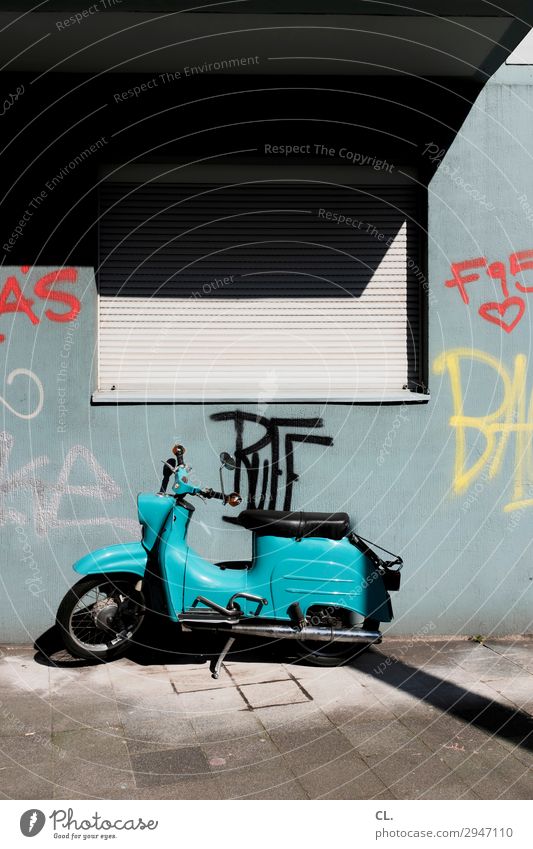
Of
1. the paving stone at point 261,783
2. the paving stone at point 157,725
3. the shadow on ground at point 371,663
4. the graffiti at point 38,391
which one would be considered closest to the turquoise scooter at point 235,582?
the shadow on ground at point 371,663

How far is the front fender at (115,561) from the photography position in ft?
21.2

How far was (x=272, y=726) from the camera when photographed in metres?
5.51

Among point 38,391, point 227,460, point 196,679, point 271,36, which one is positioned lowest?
point 196,679

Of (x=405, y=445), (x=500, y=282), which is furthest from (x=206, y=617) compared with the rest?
(x=500, y=282)

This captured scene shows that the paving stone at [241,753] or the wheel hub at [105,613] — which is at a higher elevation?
the wheel hub at [105,613]

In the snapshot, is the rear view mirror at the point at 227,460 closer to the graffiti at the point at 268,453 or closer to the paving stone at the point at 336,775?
the graffiti at the point at 268,453

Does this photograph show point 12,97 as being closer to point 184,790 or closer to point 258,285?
point 258,285

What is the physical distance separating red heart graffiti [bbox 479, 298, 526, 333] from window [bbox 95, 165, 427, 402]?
536mm

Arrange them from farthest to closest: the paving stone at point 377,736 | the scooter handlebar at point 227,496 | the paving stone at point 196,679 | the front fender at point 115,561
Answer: the front fender at point 115,561 → the scooter handlebar at point 227,496 → the paving stone at point 196,679 → the paving stone at point 377,736

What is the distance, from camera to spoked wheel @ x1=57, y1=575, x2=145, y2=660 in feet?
21.2

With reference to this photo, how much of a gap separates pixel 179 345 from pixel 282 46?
2.31 metres

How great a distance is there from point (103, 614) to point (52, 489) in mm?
1124

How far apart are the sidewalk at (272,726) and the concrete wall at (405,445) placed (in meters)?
0.55

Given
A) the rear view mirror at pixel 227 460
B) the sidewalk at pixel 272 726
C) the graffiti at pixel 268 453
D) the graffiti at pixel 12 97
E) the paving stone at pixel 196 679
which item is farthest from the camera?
the graffiti at pixel 268 453
